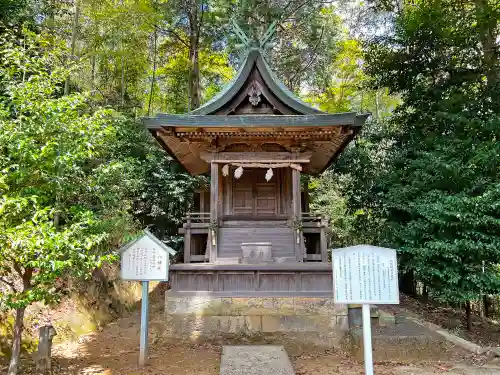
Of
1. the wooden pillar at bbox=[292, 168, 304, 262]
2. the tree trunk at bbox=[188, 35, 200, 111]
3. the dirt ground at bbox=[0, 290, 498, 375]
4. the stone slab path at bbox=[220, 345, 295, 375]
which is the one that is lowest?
the dirt ground at bbox=[0, 290, 498, 375]

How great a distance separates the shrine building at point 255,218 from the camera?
24.6ft

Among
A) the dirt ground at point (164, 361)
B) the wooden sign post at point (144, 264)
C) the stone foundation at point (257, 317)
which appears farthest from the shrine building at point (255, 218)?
the wooden sign post at point (144, 264)

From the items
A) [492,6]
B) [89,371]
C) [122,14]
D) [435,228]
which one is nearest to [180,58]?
[122,14]

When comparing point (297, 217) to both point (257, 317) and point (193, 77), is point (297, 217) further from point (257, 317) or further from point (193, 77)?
point (193, 77)

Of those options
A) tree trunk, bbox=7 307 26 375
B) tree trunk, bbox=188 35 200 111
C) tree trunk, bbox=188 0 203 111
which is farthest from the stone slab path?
tree trunk, bbox=188 0 203 111

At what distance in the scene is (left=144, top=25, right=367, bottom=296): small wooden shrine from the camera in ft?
25.5

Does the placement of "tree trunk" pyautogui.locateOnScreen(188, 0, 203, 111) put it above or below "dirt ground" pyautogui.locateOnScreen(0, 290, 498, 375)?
above

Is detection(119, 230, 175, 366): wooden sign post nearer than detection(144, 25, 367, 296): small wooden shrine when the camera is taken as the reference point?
Yes

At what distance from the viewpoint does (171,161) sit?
1486cm

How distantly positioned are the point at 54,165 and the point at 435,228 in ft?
26.6

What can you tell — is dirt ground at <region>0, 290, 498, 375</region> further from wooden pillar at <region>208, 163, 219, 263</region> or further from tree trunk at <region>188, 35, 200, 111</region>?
tree trunk at <region>188, 35, 200, 111</region>

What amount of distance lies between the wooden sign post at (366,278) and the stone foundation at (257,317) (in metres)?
2.91

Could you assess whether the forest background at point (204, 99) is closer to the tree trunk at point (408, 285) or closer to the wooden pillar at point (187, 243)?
the tree trunk at point (408, 285)

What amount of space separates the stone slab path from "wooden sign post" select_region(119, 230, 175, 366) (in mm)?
1404
